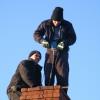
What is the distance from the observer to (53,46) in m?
10.4

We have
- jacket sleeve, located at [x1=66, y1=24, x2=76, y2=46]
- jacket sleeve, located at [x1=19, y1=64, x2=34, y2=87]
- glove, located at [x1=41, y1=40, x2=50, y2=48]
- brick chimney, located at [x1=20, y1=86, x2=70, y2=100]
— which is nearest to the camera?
brick chimney, located at [x1=20, y1=86, x2=70, y2=100]

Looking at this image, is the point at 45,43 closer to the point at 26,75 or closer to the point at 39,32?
the point at 39,32

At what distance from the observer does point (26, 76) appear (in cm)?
982

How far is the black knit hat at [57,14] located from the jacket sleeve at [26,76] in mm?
1225

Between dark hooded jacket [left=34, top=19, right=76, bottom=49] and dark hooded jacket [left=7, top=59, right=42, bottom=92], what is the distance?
2.24 feet

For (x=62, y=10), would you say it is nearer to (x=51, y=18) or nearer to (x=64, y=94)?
(x=51, y=18)

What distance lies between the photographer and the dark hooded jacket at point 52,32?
Result: 10438 millimetres

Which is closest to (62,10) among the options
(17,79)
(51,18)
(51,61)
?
(51,18)

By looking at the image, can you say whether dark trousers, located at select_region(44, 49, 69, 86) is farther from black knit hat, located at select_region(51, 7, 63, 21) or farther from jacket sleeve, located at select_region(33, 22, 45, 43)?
black knit hat, located at select_region(51, 7, 63, 21)

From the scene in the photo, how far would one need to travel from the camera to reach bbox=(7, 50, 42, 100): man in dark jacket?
387 inches

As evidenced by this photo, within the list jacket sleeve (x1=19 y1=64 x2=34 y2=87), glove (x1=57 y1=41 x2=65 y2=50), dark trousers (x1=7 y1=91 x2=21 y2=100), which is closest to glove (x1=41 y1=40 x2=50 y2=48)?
glove (x1=57 y1=41 x2=65 y2=50)

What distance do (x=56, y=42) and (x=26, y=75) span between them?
1008 mm

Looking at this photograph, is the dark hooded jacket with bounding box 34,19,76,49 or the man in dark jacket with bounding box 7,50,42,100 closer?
the man in dark jacket with bounding box 7,50,42,100

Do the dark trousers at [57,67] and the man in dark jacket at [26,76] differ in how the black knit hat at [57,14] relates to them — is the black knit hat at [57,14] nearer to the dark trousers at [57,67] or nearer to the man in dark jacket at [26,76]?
the dark trousers at [57,67]
